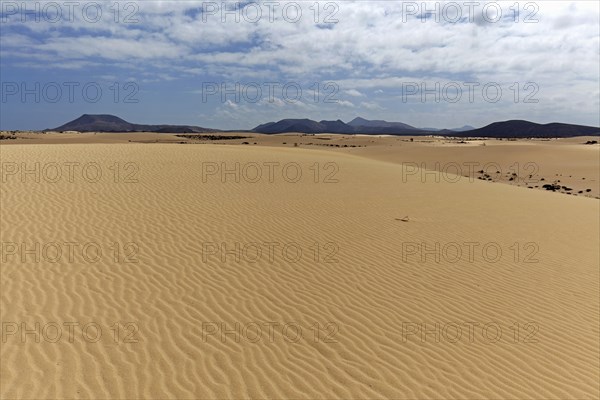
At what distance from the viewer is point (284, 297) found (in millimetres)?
7301

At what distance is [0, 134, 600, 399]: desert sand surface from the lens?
5199 mm

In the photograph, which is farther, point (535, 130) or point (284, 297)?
point (535, 130)

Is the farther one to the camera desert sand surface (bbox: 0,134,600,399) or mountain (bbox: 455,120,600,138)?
mountain (bbox: 455,120,600,138)

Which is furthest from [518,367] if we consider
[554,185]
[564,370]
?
[554,185]

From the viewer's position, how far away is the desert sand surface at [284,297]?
520 centimetres

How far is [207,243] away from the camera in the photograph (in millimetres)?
9664

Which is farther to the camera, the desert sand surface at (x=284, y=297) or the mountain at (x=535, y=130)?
the mountain at (x=535, y=130)

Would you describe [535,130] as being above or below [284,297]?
above

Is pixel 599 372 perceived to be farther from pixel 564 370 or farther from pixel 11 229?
pixel 11 229

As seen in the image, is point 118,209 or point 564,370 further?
point 118,209

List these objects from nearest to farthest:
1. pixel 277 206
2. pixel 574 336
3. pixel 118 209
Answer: pixel 574 336, pixel 118 209, pixel 277 206

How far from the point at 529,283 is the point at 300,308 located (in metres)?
4.98

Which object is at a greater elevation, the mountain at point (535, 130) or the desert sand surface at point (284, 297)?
the mountain at point (535, 130)

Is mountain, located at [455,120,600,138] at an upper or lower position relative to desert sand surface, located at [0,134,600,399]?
upper
